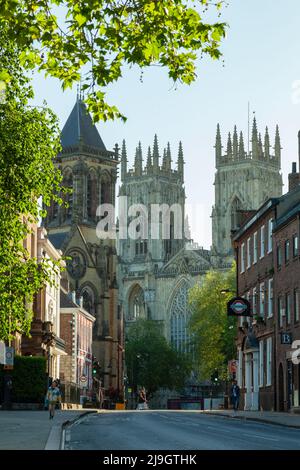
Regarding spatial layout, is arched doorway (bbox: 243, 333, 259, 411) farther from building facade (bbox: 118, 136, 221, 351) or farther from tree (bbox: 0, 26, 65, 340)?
building facade (bbox: 118, 136, 221, 351)

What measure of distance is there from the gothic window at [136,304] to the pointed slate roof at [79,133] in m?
45.5

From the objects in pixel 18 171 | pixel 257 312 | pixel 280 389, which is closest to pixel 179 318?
pixel 257 312

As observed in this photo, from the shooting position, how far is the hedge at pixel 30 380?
199 feet

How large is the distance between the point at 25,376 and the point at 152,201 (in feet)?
421

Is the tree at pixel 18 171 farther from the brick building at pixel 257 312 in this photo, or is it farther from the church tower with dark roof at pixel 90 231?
the church tower with dark roof at pixel 90 231

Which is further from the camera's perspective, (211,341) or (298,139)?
(211,341)

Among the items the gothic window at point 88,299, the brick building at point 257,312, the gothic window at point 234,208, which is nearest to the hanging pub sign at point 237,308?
the brick building at point 257,312

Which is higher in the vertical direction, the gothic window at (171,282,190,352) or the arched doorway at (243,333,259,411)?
the gothic window at (171,282,190,352)

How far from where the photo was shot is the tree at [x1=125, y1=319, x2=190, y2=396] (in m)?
140

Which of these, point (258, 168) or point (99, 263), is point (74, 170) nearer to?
point (99, 263)

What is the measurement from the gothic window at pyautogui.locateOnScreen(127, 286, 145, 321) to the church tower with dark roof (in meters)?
46.2

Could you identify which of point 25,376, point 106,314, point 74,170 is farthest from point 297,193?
point 74,170

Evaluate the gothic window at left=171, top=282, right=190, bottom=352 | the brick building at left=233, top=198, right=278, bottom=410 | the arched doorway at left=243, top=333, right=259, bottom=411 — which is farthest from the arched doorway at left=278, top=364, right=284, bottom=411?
the gothic window at left=171, top=282, right=190, bottom=352

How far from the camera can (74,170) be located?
128 m
